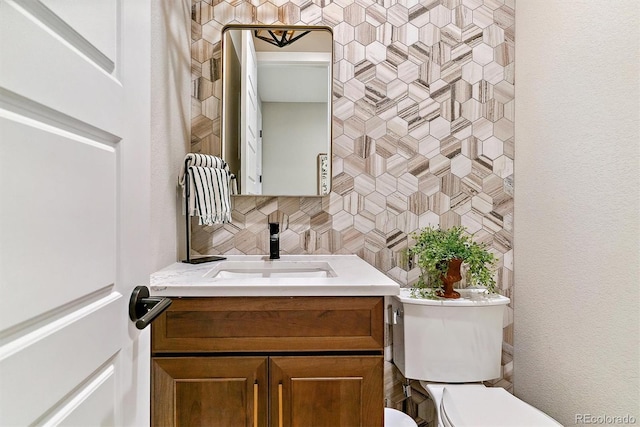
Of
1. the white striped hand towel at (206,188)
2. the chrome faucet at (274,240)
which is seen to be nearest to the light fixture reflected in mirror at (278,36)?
the white striped hand towel at (206,188)

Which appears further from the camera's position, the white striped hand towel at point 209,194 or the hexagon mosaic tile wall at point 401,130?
the hexagon mosaic tile wall at point 401,130

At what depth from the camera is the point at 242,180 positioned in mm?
1748

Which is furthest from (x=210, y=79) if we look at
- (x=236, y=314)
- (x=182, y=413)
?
(x=182, y=413)

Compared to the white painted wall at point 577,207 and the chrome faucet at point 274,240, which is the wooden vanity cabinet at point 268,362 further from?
the white painted wall at point 577,207

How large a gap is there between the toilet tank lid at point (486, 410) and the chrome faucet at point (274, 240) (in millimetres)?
867

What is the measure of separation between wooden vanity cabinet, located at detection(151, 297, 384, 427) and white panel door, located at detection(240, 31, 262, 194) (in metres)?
0.75

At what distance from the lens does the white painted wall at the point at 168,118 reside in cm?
133

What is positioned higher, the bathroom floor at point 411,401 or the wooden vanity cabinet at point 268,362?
the wooden vanity cabinet at point 268,362

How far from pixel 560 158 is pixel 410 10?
0.97 meters

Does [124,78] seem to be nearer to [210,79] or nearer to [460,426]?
[210,79]

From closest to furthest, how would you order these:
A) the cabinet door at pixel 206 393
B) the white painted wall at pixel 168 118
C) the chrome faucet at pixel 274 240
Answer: the cabinet door at pixel 206 393 < the white painted wall at pixel 168 118 < the chrome faucet at pixel 274 240

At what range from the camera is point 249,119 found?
68.6 inches

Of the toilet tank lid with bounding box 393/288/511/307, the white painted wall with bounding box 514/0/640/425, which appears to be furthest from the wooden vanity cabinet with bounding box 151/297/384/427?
the white painted wall with bounding box 514/0/640/425

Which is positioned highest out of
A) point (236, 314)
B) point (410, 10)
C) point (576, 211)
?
point (410, 10)
